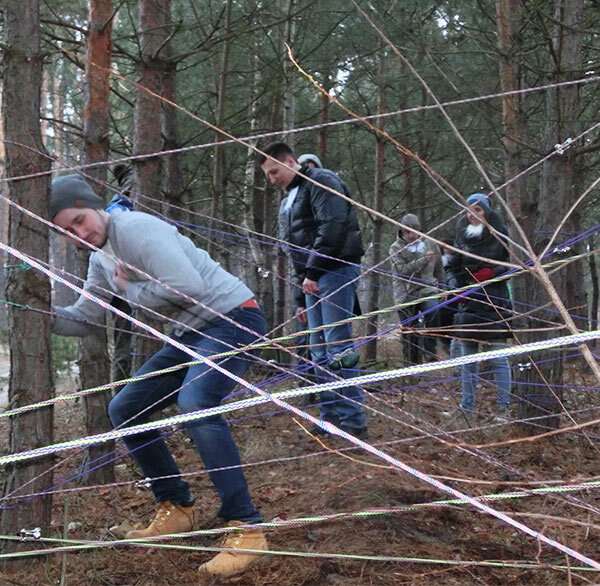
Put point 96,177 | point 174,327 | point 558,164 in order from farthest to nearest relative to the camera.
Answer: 1. point 558,164
2. point 96,177
3. point 174,327

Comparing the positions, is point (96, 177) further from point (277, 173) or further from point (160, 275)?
point (160, 275)

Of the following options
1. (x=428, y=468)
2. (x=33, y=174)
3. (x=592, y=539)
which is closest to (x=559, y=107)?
(x=428, y=468)

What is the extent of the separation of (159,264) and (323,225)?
6.08 ft

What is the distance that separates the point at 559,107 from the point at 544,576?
3.03 metres

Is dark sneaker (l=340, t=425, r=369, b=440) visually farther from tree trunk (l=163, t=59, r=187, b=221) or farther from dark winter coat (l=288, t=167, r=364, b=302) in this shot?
tree trunk (l=163, t=59, r=187, b=221)

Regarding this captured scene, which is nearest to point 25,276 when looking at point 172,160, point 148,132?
point 148,132

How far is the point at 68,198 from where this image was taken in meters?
2.68

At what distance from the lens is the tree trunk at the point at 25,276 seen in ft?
8.78

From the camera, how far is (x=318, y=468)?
156 inches

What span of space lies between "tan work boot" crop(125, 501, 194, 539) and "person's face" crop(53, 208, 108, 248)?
1176mm

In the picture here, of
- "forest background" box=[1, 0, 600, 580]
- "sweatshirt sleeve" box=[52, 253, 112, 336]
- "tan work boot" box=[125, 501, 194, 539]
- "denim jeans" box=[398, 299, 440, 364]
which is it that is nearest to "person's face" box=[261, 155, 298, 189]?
"forest background" box=[1, 0, 600, 580]

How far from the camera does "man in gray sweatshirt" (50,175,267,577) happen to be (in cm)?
255

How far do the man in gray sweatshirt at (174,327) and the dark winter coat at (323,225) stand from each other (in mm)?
1350

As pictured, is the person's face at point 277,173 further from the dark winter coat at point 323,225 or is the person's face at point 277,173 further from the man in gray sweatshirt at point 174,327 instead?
the man in gray sweatshirt at point 174,327
